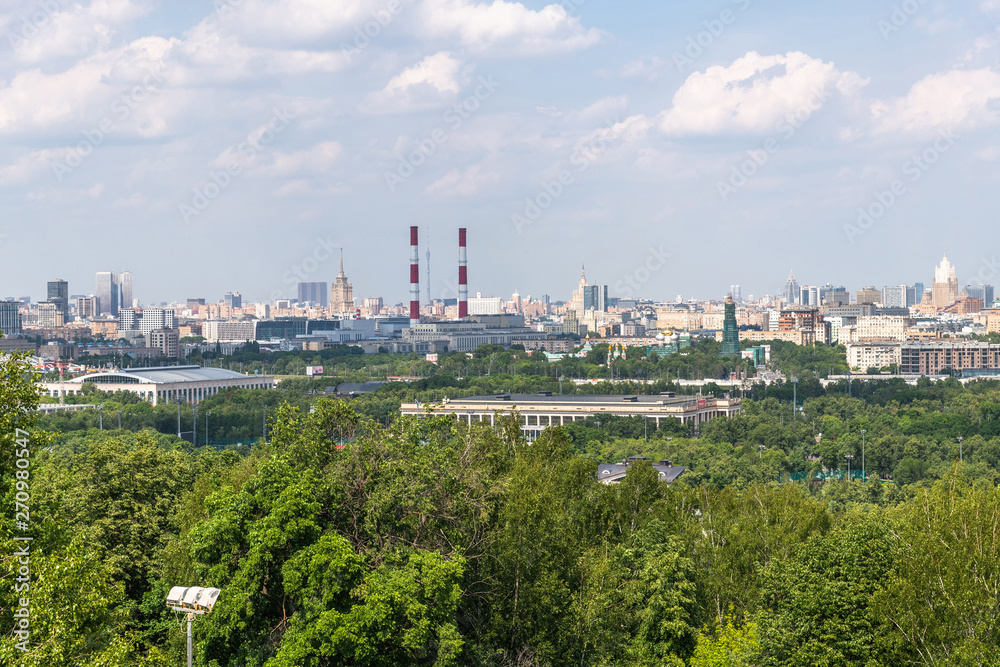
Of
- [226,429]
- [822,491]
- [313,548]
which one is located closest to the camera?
[313,548]

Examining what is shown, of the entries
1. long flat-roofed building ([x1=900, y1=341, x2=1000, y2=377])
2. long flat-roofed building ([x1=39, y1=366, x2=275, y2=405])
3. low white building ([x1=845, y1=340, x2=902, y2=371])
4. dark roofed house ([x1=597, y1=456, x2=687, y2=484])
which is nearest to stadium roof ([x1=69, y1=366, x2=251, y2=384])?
long flat-roofed building ([x1=39, y1=366, x2=275, y2=405])

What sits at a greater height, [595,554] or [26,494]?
[26,494]

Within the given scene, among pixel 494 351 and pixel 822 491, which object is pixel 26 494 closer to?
pixel 822 491

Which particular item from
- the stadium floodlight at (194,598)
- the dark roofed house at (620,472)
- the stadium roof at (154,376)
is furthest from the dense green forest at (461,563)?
the stadium roof at (154,376)

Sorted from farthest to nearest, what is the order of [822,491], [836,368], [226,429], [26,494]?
[836,368] < [226,429] < [822,491] < [26,494]

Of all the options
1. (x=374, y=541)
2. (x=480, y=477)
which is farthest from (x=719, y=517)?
(x=374, y=541)

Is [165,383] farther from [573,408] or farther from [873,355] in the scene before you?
[873,355]
